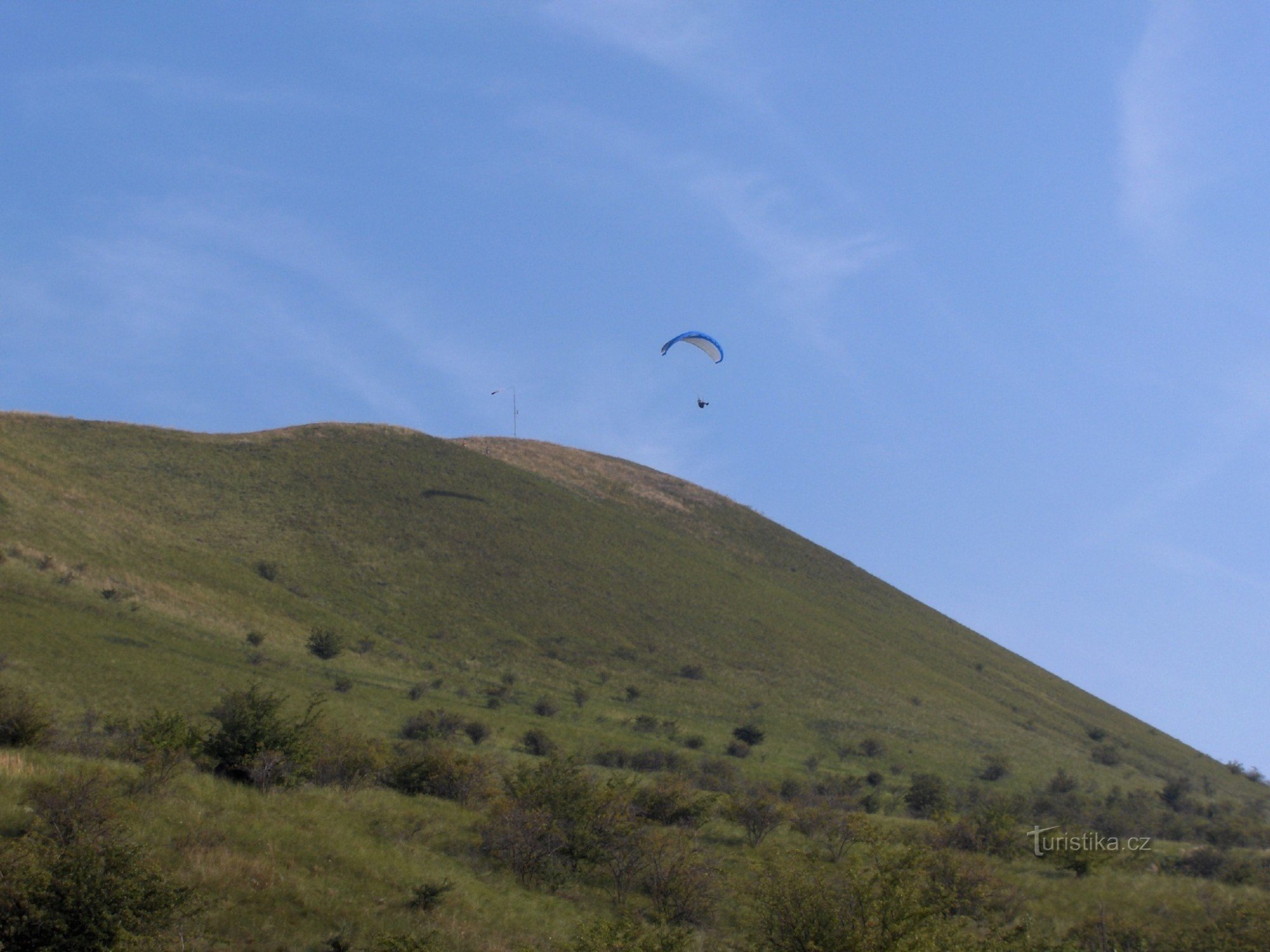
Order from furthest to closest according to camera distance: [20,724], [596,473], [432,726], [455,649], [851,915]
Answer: [596,473], [455,649], [432,726], [20,724], [851,915]

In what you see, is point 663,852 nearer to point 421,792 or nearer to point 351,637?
point 421,792

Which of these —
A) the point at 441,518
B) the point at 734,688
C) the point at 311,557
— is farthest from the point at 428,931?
the point at 441,518

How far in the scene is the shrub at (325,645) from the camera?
4553cm

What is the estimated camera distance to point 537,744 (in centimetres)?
3459

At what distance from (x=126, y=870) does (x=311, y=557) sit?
56.2m

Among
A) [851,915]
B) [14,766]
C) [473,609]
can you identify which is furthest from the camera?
[473,609]

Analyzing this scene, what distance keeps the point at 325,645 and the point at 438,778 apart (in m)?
27.4

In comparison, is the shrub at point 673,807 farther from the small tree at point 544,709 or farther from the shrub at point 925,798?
the small tree at point 544,709

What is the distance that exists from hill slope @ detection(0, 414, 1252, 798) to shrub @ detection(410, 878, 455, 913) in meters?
19.2

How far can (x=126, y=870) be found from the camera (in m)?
10.3

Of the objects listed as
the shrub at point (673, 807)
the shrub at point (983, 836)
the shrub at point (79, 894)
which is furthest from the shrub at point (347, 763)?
the shrub at point (983, 836)

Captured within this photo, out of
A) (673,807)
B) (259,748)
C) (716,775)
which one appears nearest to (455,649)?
(716,775)

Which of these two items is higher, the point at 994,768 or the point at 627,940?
the point at 994,768

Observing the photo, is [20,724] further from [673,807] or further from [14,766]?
[673,807]
